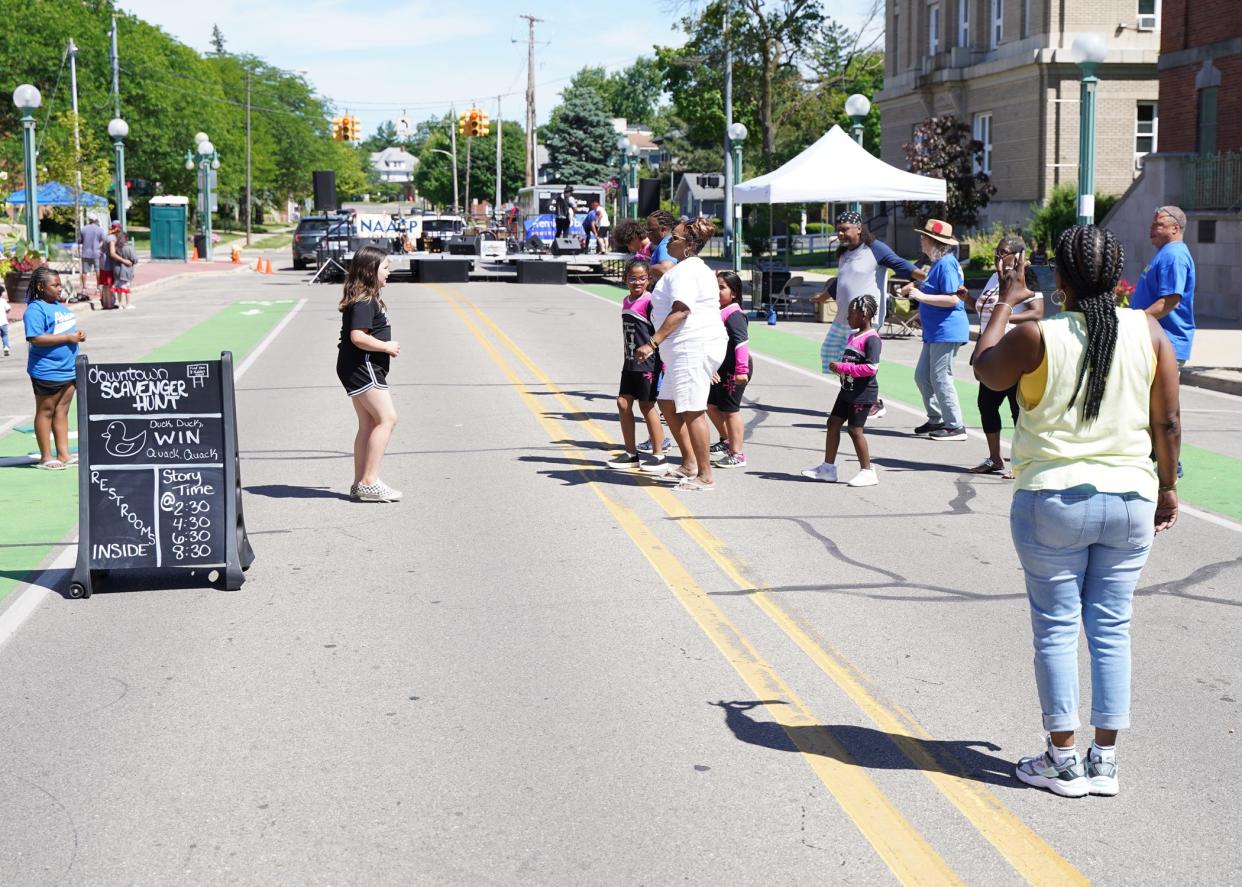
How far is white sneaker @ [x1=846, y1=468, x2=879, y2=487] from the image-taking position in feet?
35.7

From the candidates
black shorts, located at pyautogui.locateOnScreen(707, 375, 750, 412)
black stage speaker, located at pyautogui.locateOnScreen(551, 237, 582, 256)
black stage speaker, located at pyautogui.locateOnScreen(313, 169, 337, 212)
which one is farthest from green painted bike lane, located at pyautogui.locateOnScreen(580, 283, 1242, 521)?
black stage speaker, located at pyautogui.locateOnScreen(313, 169, 337, 212)

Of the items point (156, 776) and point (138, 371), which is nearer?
point (156, 776)

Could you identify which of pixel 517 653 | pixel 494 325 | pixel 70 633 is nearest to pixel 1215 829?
pixel 517 653

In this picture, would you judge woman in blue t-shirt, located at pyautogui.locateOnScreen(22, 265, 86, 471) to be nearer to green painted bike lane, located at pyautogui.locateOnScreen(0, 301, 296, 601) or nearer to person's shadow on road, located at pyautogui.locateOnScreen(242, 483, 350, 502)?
green painted bike lane, located at pyautogui.locateOnScreen(0, 301, 296, 601)

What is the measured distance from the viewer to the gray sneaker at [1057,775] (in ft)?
16.4

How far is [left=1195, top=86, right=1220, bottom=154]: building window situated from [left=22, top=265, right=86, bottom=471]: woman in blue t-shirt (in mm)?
25480

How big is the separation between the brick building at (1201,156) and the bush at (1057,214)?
7.13ft

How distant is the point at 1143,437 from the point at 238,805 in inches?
127

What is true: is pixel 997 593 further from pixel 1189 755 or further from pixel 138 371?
pixel 138 371

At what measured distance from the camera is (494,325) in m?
25.3

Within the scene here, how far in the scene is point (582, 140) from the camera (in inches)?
3819

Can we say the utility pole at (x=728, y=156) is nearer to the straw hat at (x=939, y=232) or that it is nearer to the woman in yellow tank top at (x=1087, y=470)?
the straw hat at (x=939, y=232)

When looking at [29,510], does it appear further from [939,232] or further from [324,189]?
[324,189]

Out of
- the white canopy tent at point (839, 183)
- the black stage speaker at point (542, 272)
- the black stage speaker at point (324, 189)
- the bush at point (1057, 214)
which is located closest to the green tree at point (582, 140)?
the black stage speaker at point (324, 189)
